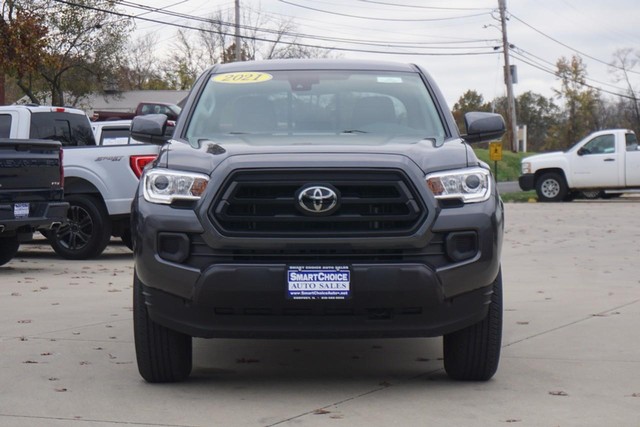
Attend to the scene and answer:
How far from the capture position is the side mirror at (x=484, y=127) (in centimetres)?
734

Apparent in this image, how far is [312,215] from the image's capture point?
587 centimetres

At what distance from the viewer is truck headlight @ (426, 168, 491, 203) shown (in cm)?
597

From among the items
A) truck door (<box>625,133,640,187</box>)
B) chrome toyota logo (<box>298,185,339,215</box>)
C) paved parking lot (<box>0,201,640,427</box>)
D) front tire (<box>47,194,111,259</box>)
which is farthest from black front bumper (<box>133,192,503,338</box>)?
truck door (<box>625,133,640,187</box>)

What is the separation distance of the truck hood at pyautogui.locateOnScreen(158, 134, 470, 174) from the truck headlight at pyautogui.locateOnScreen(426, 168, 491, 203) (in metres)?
Result: 0.06

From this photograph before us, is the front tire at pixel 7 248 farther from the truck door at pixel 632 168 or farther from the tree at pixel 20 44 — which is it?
the truck door at pixel 632 168

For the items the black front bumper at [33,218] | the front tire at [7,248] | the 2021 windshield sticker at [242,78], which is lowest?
the front tire at [7,248]

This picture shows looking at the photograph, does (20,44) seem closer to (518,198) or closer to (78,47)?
(518,198)

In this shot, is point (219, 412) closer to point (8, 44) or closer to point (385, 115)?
point (385, 115)

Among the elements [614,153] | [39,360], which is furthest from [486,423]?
[614,153]

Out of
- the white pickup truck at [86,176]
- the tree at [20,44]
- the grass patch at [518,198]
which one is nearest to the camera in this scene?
the white pickup truck at [86,176]

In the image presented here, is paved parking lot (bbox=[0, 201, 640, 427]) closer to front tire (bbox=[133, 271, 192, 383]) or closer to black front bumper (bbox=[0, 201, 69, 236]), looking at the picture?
front tire (bbox=[133, 271, 192, 383])

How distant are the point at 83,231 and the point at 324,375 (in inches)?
353

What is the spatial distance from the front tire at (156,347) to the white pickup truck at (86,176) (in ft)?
27.6

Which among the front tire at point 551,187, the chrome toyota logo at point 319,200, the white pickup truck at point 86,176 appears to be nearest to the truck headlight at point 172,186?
the chrome toyota logo at point 319,200
